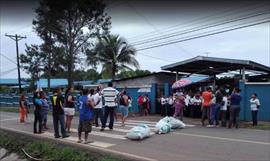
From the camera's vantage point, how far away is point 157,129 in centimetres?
1500

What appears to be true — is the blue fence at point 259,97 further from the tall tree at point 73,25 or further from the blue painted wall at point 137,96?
the tall tree at point 73,25

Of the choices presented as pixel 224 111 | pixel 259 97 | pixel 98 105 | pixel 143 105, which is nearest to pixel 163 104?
pixel 143 105

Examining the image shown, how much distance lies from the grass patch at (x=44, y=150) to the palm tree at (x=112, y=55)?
2740 centimetres

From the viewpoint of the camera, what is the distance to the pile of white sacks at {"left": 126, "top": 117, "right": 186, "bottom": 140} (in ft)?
43.8

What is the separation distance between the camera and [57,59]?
4338 centimetres

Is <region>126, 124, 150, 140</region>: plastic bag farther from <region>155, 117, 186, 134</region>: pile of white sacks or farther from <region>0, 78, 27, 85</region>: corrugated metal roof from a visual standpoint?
<region>0, 78, 27, 85</region>: corrugated metal roof

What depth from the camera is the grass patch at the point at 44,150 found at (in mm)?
11094

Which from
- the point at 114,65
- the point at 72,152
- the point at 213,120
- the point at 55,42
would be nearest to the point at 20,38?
the point at 55,42

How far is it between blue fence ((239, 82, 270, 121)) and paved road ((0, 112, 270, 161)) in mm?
5017

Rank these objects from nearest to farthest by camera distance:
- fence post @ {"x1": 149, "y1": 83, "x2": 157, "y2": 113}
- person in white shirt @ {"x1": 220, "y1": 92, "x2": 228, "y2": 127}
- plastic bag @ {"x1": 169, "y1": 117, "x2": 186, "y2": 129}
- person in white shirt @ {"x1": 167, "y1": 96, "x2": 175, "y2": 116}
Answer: plastic bag @ {"x1": 169, "y1": 117, "x2": 186, "y2": 129}, person in white shirt @ {"x1": 220, "y1": 92, "x2": 228, "y2": 127}, person in white shirt @ {"x1": 167, "y1": 96, "x2": 175, "y2": 116}, fence post @ {"x1": 149, "y1": 83, "x2": 157, "y2": 113}

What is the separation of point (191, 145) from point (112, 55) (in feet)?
106

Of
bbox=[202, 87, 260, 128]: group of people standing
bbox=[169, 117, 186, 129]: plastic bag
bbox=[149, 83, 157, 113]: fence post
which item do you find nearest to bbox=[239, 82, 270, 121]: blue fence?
bbox=[202, 87, 260, 128]: group of people standing

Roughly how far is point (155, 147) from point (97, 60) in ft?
107

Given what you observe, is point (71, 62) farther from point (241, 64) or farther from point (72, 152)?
point (72, 152)
